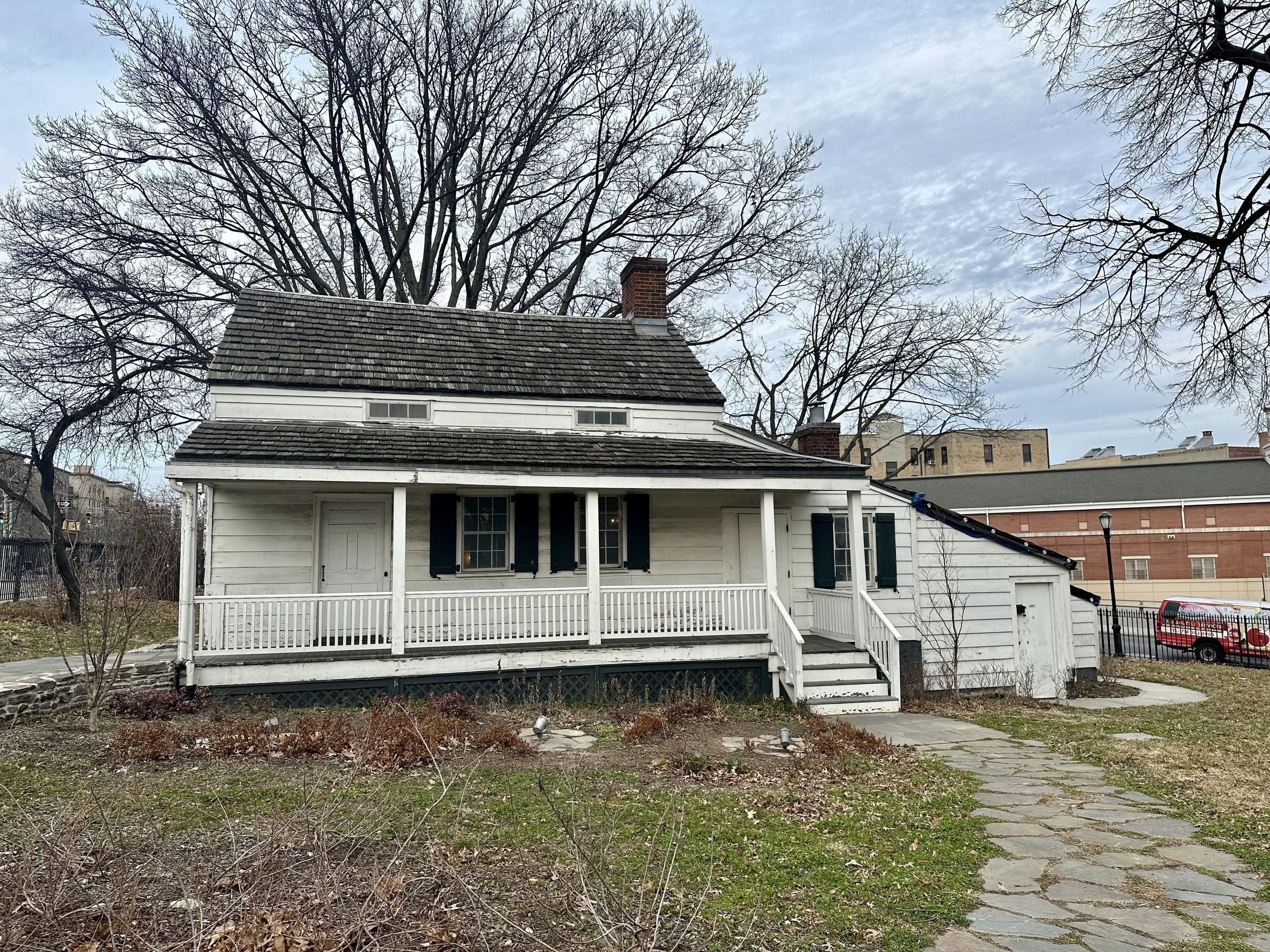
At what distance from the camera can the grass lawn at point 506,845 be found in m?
3.79

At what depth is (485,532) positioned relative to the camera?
43.5 ft

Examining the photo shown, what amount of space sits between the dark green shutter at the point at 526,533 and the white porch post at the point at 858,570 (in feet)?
17.5

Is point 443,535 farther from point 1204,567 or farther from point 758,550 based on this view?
point 1204,567

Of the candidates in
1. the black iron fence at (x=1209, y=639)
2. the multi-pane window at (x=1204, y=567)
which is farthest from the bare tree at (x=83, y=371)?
the multi-pane window at (x=1204, y=567)

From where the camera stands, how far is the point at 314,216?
81.5ft

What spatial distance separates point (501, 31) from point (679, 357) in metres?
14.8

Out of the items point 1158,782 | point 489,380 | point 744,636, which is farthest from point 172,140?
point 1158,782

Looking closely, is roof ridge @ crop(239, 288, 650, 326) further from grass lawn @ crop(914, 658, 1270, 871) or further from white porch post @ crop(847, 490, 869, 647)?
grass lawn @ crop(914, 658, 1270, 871)

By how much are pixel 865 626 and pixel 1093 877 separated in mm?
7397

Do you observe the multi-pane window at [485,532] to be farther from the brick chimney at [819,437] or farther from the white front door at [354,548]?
the brick chimney at [819,437]

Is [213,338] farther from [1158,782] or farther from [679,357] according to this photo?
[1158,782]

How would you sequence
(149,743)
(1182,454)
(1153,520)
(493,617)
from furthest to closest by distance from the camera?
1. (1182,454)
2. (1153,520)
3. (493,617)
4. (149,743)

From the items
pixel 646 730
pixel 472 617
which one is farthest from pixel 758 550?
pixel 646 730

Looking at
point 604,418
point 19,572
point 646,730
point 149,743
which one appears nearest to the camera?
point 149,743
